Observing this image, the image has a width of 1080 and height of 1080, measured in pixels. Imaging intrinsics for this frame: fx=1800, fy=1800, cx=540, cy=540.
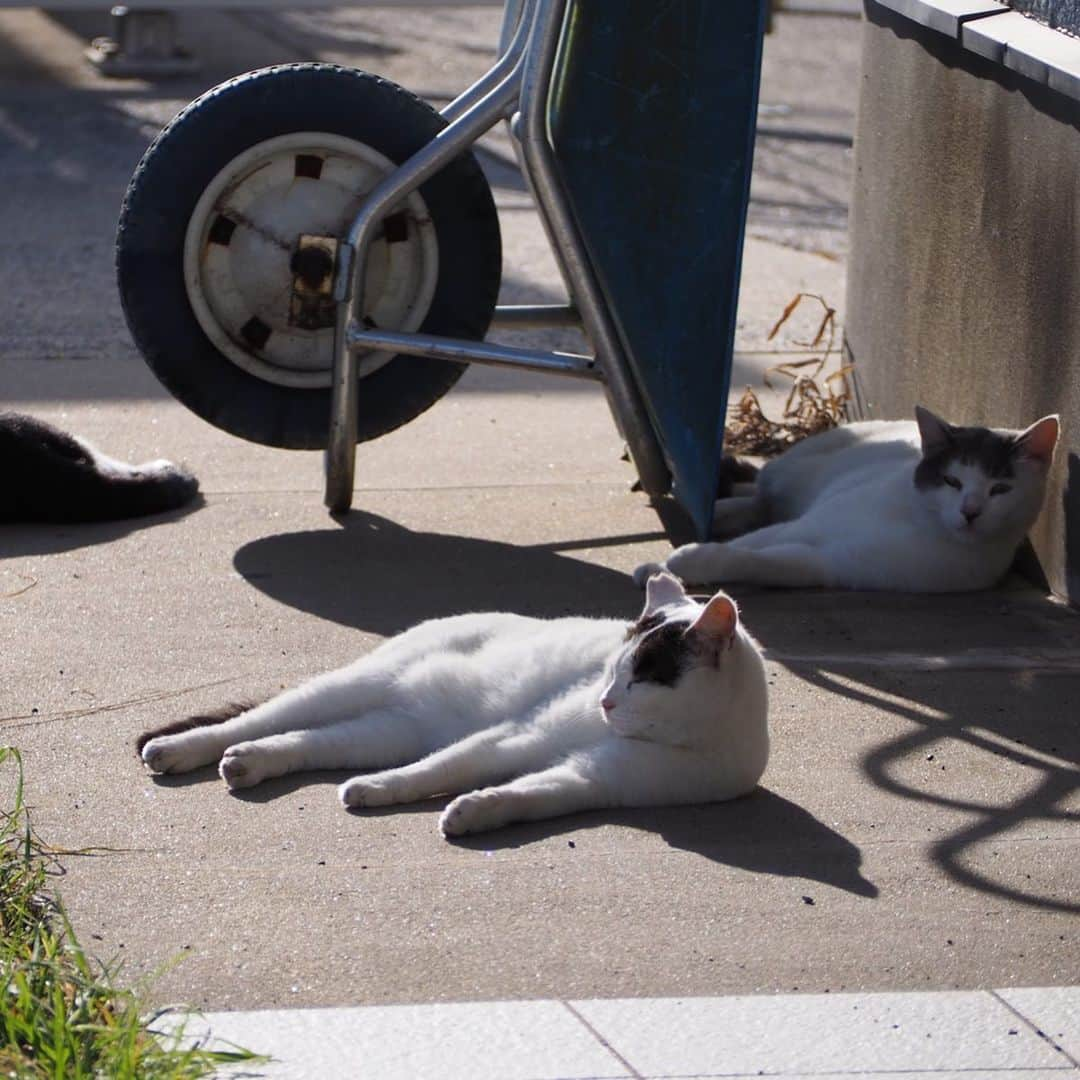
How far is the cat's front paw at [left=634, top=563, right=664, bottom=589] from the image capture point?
507 centimetres

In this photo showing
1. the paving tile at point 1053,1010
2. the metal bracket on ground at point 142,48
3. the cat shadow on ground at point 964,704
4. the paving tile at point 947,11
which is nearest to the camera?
the paving tile at point 1053,1010

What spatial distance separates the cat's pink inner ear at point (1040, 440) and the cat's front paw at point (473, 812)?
2.15 metres

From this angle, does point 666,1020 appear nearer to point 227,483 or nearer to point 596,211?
Result: point 596,211

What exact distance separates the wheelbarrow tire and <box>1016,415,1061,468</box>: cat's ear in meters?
1.69

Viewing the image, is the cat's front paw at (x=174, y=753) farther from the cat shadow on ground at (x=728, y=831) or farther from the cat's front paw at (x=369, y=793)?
the cat's front paw at (x=369, y=793)

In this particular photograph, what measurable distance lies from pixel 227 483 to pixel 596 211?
1.59 m

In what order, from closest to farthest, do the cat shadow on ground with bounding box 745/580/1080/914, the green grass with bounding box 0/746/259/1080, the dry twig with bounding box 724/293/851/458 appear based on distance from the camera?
the green grass with bounding box 0/746/259/1080
the cat shadow on ground with bounding box 745/580/1080/914
the dry twig with bounding box 724/293/851/458

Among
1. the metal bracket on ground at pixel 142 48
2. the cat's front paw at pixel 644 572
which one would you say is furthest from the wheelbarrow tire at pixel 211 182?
the metal bracket on ground at pixel 142 48

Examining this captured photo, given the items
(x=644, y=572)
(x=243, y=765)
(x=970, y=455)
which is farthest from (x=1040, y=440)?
→ (x=243, y=765)

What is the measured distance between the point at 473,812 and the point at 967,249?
3.02 metres

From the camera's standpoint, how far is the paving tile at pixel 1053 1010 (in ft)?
9.43

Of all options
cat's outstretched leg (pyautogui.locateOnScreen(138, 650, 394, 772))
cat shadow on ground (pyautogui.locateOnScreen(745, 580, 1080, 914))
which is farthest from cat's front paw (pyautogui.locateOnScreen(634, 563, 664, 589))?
cat's outstretched leg (pyautogui.locateOnScreen(138, 650, 394, 772))

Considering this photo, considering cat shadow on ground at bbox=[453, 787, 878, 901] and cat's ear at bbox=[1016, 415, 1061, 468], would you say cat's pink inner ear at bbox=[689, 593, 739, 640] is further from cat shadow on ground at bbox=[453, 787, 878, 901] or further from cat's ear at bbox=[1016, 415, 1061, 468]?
cat's ear at bbox=[1016, 415, 1061, 468]

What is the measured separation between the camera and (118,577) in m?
5.12
